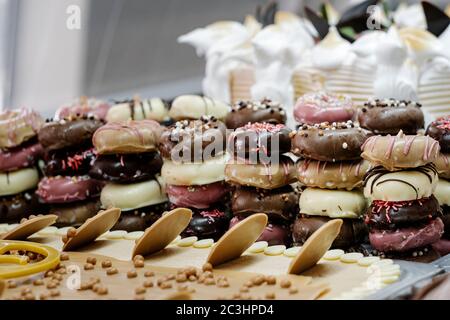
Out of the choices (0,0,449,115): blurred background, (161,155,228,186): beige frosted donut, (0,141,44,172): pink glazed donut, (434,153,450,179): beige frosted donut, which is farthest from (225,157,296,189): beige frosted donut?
(0,0,449,115): blurred background

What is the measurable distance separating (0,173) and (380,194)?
1.53 metres

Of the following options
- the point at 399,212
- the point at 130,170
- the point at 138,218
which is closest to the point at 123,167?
the point at 130,170

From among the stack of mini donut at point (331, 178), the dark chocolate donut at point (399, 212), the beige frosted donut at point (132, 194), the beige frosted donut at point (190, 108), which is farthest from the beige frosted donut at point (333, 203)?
the beige frosted donut at point (190, 108)

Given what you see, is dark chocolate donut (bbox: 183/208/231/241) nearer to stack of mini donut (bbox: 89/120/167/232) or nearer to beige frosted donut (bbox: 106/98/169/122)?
stack of mini donut (bbox: 89/120/167/232)

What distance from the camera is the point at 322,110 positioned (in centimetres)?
260

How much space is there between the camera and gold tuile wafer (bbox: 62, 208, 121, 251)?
241cm

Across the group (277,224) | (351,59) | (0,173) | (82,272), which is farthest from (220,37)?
(82,272)

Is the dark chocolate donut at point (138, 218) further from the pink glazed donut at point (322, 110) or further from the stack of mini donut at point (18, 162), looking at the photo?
the pink glazed donut at point (322, 110)

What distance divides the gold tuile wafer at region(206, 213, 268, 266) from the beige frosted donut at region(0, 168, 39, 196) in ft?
3.63

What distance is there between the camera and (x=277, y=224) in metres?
2.46

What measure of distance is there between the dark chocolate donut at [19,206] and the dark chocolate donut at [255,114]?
856 millimetres

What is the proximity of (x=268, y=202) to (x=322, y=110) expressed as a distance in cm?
42

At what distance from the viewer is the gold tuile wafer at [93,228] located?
2408 mm
